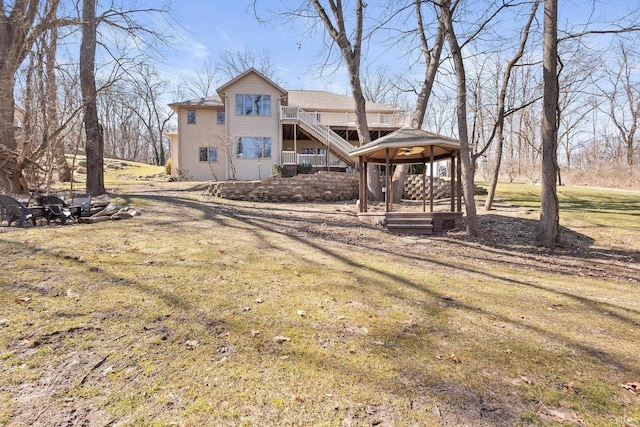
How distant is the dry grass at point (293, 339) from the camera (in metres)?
2.17

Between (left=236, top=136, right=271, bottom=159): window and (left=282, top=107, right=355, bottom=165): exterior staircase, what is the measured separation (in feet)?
6.78

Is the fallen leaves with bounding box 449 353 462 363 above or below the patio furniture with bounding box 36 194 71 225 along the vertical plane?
below

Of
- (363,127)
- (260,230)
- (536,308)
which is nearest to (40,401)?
(536,308)

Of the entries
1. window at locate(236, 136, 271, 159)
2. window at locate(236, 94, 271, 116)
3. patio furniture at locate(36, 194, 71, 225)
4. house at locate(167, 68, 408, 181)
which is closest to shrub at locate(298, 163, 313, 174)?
house at locate(167, 68, 408, 181)

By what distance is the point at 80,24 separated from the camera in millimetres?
10898

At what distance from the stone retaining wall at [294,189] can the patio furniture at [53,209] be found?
6.75 meters

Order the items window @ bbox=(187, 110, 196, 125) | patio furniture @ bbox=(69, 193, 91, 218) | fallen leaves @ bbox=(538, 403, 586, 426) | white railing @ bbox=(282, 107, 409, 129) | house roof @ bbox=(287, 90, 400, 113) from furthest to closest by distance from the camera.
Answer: house roof @ bbox=(287, 90, 400, 113) < window @ bbox=(187, 110, 196, 125) < white railing @ bbox=(282, 107, 409, 129) < patio furniture @ bbox=(69, 193, 91, 218) < fallen leaves @ bbox=(538, 403, 586, 426)

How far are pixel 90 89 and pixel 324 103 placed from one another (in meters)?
16.7

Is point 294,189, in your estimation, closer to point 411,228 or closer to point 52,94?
point 411,228

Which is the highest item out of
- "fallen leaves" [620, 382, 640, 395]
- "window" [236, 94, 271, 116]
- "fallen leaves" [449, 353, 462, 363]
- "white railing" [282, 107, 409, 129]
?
"window" [236, 94, 271, 116]

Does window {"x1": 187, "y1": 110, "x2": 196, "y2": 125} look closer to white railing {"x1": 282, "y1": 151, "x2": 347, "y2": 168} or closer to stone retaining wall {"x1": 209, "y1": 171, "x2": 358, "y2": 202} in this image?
white railing {"x1": 282, "y1": 151, "x2": 347, "y2": 168}

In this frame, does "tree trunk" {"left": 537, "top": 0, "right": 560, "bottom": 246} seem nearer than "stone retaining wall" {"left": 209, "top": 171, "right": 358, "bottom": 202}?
Yes

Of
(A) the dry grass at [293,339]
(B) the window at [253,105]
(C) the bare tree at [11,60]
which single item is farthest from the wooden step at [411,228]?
(B) the window at [253,105]

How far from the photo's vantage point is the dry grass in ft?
7.13
